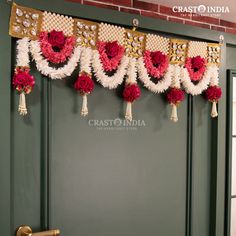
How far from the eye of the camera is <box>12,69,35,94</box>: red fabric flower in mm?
1214

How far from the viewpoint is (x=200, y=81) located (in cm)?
169

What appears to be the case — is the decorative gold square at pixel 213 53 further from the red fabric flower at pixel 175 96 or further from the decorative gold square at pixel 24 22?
the decorative gold square at pixel 24 22

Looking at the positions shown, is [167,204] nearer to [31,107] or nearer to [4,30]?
[31,107]

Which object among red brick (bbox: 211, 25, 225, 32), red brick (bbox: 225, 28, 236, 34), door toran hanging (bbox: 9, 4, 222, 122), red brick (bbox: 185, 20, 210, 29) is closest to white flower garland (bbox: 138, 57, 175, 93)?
door toran hanging (bbox: 9, 4, 222, 122)

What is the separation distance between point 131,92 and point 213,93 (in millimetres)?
558

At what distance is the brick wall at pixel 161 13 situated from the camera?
1544 millimetres

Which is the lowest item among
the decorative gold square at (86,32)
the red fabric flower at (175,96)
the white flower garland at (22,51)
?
the red fabric flower at (175,96)

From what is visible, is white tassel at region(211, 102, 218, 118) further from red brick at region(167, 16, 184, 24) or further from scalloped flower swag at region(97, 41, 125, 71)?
scalloped flower swag at region(97, 41, 125, 71)

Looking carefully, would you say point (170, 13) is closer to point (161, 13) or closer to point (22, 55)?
point (161, 13)

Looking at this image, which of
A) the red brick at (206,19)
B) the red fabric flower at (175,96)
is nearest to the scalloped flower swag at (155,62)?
the red fabric flower at (175,96)

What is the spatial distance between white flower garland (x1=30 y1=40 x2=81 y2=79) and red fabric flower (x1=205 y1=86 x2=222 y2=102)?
2.71 ft

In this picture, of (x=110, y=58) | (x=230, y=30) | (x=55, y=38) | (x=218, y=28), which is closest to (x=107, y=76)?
(x=110, y=58)

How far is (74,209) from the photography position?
1430 millimetres

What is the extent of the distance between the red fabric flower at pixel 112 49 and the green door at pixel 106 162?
0.43 feet
